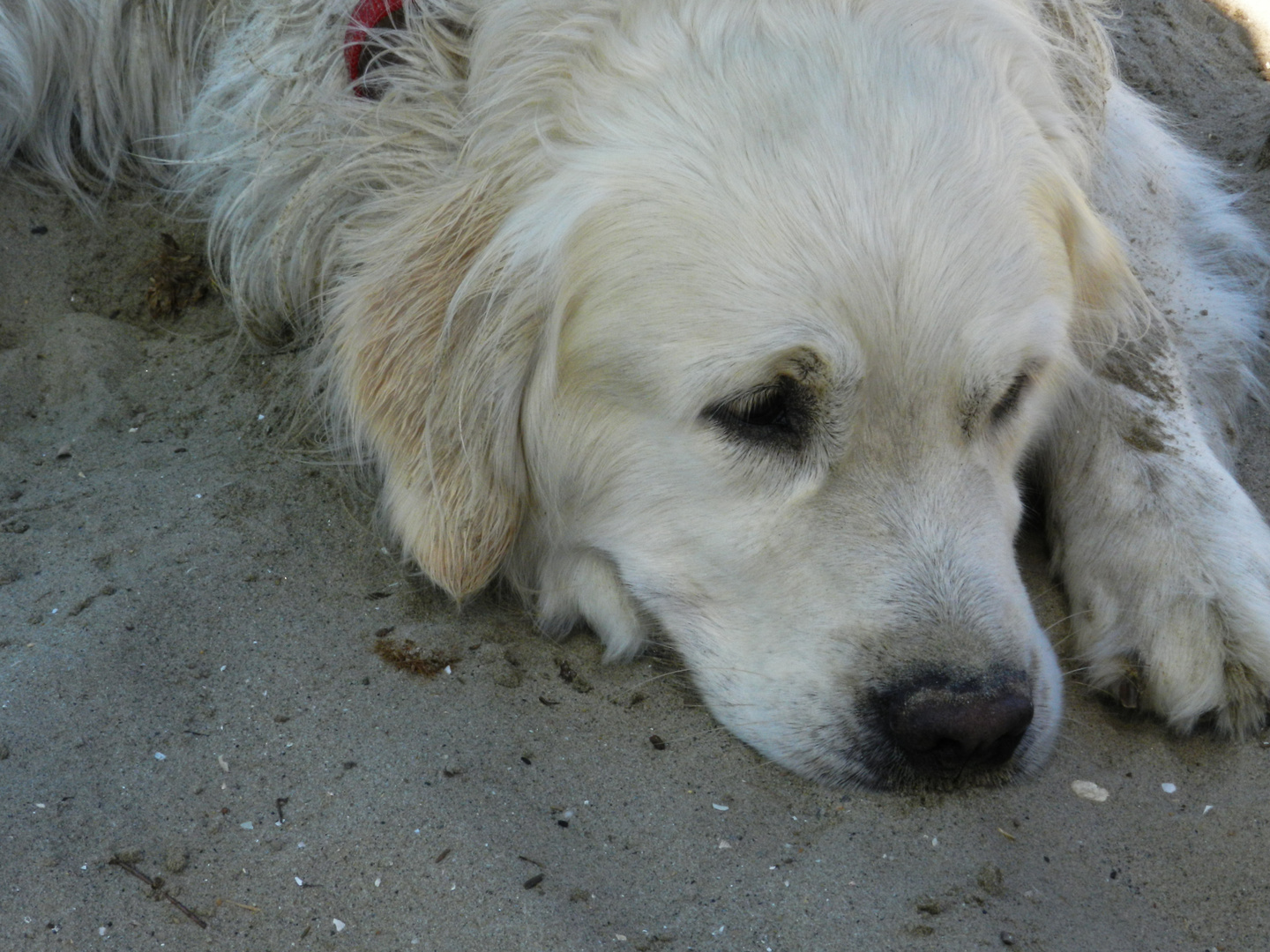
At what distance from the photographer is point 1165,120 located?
433cm

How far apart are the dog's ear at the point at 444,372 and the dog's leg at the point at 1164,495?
4.35ft

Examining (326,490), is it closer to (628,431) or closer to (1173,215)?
(628,431)

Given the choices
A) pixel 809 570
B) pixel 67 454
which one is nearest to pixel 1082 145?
pixel 809 570

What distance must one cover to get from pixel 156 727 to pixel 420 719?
50 centimetres

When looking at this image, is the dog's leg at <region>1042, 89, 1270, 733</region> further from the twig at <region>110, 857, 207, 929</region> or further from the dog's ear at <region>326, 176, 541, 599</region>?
the twig at <region>110, 857, 207, 929</region>

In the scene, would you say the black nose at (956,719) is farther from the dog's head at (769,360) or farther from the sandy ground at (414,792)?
the sandy ground at (414,792)

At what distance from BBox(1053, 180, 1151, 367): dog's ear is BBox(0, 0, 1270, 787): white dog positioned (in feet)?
0.04

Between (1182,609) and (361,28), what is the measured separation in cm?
224

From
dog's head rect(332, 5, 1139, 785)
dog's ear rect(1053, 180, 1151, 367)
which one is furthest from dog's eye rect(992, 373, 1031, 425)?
dog's ear rect(1053, 180, 1151, 367)

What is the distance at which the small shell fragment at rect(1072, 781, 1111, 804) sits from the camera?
239 centimetres

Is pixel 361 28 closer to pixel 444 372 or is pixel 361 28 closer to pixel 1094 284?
pixel 444 372

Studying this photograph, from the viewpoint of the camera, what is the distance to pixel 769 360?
2.27 metres

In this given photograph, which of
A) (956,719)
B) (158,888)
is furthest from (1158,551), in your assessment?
(158,888)

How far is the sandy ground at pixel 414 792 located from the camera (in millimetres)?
2080
